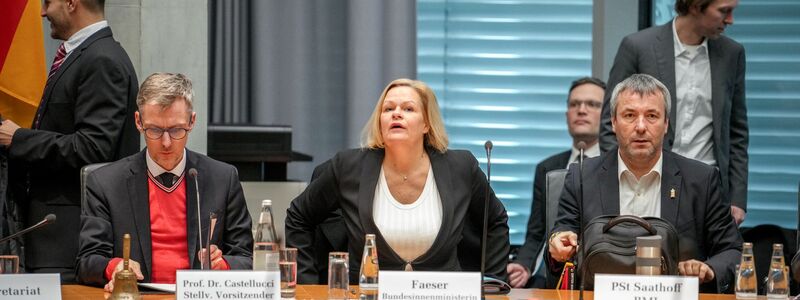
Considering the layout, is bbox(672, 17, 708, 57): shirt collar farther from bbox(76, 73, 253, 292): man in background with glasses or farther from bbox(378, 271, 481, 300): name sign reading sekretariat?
bbox(378, 271, 481, 300): name sign reading sekretariat

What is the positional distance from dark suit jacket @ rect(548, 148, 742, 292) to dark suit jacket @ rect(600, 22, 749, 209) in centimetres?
59

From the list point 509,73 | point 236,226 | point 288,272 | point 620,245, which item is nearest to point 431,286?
point 288,272

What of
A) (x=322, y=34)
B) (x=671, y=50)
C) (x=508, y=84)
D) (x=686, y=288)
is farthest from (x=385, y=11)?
(x=686, y=288)

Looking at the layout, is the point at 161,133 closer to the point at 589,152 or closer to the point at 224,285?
the point at 224,285

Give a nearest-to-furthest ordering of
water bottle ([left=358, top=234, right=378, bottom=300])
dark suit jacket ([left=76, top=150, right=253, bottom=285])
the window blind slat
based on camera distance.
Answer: water bottle ([left=358, top=234, right=378, bottom=300]) → dark suit jacket ([left=76, top=150, right=253, bottom=285]) → the window blind slat

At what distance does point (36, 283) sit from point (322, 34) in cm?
307

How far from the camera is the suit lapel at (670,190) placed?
161 inches

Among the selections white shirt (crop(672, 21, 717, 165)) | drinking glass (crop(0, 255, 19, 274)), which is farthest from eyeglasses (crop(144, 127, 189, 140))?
white shirt (crop(672, 21, 717, 165))

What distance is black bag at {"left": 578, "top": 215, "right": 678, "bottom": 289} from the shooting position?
3.58 metres

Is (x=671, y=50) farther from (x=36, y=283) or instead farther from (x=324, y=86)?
(x=36, y=283)

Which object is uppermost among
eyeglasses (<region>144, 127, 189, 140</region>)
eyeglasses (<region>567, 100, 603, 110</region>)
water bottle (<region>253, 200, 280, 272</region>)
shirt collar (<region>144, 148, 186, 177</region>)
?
eyeglasses (<region>567, 100, 603, 110</region>)

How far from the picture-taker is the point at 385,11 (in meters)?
5.88

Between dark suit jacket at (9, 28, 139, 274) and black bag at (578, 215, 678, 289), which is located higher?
dark suit jacket at (9, 28, 139, 274)

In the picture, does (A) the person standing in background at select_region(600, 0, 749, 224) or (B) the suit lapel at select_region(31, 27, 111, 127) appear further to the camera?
(A) the person standing in background at select_region(600, 0, 749, 224)
